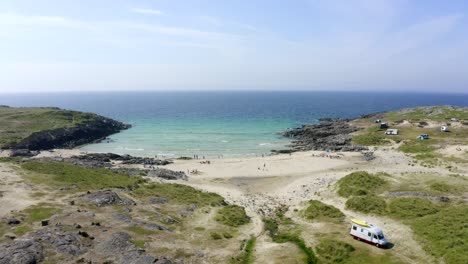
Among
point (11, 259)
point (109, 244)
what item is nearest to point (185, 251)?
point (109, 244)

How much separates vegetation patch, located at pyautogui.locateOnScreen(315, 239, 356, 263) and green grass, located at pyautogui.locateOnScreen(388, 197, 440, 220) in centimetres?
1338

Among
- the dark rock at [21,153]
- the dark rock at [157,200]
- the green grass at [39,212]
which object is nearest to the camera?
the green grass at [39,212]

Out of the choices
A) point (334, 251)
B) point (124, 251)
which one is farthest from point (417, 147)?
point (124, 251)

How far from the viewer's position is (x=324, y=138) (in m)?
120

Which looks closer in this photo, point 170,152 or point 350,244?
point 350,244

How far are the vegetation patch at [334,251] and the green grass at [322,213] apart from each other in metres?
9.49

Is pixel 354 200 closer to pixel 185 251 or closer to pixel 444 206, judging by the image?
pixel 444 206

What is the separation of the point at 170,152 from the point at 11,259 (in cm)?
7708

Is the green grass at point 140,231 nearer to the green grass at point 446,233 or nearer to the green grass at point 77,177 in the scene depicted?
the green grass at point 77,177

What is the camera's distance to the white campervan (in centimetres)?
3678

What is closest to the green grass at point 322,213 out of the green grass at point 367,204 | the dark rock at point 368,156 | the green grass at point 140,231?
the green grass at point 367,204

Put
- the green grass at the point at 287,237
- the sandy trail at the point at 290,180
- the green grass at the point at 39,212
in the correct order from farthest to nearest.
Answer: the sandy trail at the point at 290,180, the green grass at the point at 39,212, the green grass at the point at 287,237

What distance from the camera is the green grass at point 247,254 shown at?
3491 centimetres

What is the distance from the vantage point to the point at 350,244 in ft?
123
